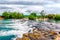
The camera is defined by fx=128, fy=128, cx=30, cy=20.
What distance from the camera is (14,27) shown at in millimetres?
1721

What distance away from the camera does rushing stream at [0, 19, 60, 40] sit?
5.58 feet

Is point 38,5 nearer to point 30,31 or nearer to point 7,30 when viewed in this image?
point 30,31

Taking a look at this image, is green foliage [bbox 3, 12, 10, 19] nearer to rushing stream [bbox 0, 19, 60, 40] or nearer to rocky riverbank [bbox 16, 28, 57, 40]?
rushing stream [bbox 0, 19, 60, 40]

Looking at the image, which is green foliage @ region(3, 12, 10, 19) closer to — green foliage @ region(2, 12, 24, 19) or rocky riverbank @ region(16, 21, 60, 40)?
green foliage @ region(2, 12, 24, 19)

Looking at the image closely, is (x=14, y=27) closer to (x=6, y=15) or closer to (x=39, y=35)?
(x=6, y=15)

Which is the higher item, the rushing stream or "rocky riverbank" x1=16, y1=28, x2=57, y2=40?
the rushing stream

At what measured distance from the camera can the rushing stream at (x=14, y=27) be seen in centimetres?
170

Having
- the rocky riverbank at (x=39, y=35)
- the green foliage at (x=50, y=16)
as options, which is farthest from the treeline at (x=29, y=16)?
the rocky riverbank at (x=39, y=35)

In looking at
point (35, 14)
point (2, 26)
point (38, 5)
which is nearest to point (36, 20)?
point (35, 14)

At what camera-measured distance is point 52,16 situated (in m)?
1.75

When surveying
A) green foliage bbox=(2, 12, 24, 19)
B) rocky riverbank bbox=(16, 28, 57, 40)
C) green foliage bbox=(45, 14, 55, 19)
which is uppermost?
green foliage bbox=(2, 12, 24, 19)

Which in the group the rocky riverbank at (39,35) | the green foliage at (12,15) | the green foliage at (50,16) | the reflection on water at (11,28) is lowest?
the rocky riverbank at (39,35)

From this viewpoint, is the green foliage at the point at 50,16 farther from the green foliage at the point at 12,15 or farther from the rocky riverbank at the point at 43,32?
the green foliage at the point at 12,15

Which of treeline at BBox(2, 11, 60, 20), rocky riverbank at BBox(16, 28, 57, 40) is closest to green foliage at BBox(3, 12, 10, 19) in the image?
treeline at BBox(2, 11, 60, 20)
